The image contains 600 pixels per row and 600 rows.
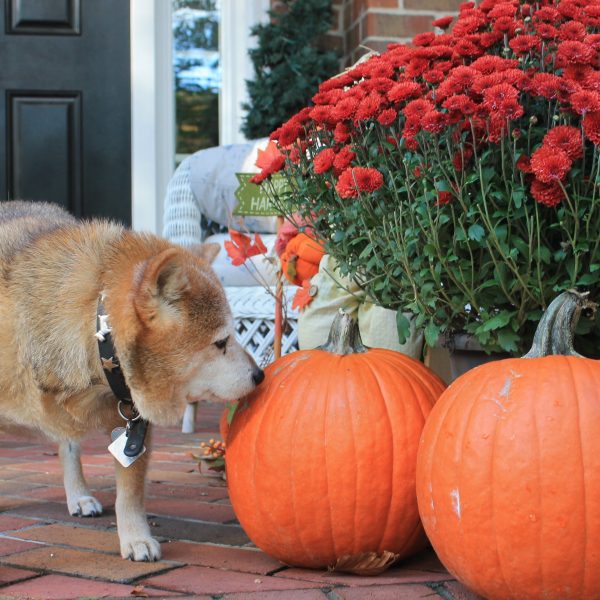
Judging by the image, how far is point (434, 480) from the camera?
67.6 inches

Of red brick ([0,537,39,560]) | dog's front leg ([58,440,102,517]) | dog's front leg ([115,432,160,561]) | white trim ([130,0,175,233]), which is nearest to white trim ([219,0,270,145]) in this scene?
white trim ([130,0,175,233])

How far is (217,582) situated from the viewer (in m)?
1.81

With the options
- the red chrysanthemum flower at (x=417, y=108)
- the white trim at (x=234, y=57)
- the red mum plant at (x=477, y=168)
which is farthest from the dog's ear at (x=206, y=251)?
the white trim at (x=234, y=57)

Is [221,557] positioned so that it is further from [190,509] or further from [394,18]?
[394,18]

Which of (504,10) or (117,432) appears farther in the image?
(117,432)

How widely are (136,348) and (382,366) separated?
1.88 ft

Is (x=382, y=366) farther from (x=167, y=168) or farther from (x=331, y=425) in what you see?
(x=167, y=168)

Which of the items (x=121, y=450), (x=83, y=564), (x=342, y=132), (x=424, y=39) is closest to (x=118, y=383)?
(x=121, y=450)

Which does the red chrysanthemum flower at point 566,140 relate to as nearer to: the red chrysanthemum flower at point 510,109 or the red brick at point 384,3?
the red chrysanthemum flower at point 510,109

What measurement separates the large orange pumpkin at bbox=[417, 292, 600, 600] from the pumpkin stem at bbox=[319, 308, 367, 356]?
0.39 m

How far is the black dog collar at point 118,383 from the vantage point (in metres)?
1.91

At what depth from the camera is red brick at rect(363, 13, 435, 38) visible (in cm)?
488

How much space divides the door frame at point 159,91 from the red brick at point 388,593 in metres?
3.79

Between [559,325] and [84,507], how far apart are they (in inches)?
60.0
